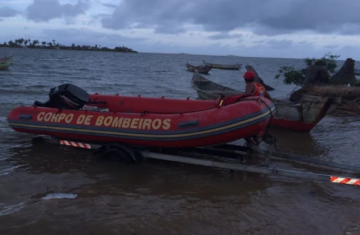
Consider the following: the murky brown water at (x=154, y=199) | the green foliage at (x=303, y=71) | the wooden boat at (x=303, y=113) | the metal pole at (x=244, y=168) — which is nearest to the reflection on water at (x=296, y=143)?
the wooden boat at (x=303, y=113)

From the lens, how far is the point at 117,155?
6453 mm

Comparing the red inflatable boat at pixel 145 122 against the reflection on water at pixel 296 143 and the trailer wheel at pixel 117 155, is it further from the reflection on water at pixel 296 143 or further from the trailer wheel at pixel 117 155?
the reflection on water at pixel 296 143

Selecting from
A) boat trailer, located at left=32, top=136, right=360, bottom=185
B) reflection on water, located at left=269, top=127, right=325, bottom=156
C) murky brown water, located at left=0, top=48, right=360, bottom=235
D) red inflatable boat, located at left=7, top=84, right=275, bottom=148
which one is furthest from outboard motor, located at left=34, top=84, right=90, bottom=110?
reflection on water, located at left=269, top=127, right=325, bottom=156

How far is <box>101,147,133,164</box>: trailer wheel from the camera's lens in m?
6.34

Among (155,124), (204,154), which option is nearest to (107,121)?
(155,124)

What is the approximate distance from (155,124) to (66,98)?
220cm

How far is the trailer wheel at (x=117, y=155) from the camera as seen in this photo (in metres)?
6.34

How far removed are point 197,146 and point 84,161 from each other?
83.3 inches

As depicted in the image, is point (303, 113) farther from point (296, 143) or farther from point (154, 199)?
point (154, 199)

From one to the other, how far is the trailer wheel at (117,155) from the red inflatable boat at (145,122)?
0.20 m

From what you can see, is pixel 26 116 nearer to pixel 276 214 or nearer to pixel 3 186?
pixel 3 186

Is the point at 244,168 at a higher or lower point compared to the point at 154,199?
higher

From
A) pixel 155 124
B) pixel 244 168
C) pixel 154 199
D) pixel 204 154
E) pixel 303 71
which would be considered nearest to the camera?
pixel 154 199

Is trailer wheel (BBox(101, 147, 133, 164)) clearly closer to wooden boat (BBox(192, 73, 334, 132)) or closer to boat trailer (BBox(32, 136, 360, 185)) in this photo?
boat trailer (BBox(32, 136, 360, 185))
